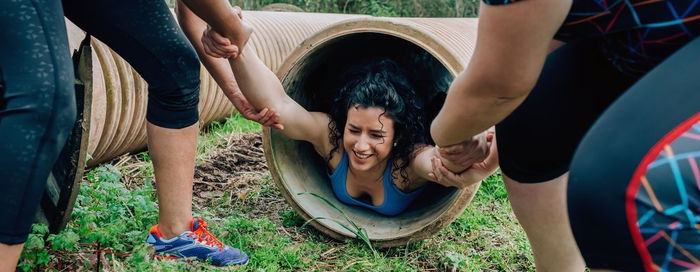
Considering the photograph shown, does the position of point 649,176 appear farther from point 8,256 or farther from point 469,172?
point 8,256

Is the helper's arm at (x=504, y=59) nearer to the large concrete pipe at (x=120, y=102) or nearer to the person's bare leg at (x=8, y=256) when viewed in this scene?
the person's bare leg at (x=8, y=256)

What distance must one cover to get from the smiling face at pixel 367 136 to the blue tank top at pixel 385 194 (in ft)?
0.50

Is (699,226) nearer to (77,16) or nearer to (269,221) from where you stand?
(77,16)

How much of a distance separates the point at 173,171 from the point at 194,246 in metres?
0.30

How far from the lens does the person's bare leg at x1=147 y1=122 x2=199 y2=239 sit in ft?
5.89

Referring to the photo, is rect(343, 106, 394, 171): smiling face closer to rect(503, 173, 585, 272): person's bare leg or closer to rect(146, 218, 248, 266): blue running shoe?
rect(146, 218, 248, 266): blue running shoe

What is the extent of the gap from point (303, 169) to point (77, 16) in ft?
4.70

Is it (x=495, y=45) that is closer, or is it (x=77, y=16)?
(x=495, y=45)

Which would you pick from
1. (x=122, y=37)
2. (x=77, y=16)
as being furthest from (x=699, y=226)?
(x=77, y=16)

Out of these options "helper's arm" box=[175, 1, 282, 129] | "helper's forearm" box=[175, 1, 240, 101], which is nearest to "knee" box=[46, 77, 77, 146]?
"helper's forearm" box=[175, 1, 240, 101]

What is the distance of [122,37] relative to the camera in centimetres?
159

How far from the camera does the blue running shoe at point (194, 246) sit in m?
1.92

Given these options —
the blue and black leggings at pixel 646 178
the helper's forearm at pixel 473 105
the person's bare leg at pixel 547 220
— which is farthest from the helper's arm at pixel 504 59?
the person's bare leg at pixel 547 220

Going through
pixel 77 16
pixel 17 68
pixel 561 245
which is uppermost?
pixel 77 16
